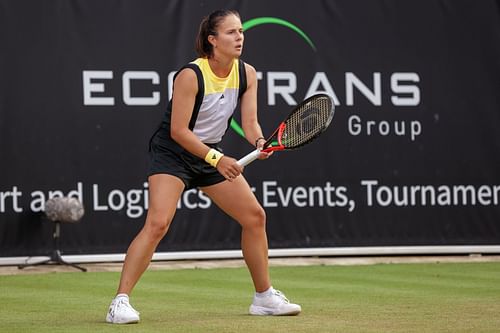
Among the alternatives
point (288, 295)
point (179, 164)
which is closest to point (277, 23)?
point (288, 295)

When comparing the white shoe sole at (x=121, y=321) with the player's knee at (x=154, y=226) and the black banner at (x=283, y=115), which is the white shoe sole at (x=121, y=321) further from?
the black banner at (x=283, y=115)

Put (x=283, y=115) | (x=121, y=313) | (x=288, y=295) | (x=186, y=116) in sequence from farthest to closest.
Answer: (x=283, y=115) < (x=288, y=295) < (x=186, y=116) < (x=121, y=313)

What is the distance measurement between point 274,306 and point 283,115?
5026 millimetres

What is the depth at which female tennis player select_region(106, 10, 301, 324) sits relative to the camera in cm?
559

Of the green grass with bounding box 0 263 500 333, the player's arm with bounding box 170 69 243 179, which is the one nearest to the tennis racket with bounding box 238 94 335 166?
the player's arm with bounding box 170 69 243 179

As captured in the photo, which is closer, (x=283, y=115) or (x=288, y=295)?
(x=288, y=295)

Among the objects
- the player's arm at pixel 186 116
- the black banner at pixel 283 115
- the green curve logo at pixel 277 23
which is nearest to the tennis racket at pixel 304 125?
the player's arm at pixel 186 116

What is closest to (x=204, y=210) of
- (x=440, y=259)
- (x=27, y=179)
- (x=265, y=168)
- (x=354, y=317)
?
(x=265, y=168)

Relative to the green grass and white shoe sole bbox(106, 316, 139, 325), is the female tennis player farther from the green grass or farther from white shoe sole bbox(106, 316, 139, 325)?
the green grass

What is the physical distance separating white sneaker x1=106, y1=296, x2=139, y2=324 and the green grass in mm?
62

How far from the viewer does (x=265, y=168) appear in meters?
10.6

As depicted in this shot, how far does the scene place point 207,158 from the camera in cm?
555

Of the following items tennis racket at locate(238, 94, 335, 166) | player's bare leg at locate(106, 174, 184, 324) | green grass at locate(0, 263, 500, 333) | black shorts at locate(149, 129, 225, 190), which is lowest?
green grass at locate(0, 263, 500, 333)

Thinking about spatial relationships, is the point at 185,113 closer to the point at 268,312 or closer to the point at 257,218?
the point at 257,218
